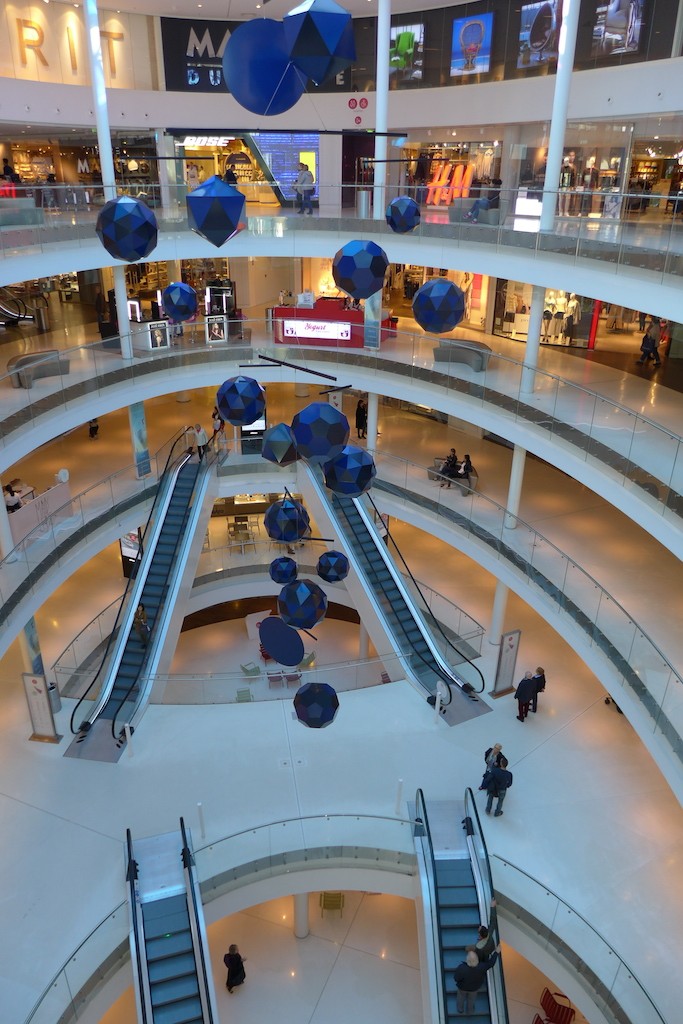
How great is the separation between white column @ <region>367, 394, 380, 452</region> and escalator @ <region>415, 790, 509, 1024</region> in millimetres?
8694

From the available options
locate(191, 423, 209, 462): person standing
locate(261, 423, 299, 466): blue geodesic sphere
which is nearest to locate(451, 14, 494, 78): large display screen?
locate(191, 423, 209, 462): person standing

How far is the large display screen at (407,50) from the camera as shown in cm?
1869

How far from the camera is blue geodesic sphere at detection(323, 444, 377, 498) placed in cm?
680

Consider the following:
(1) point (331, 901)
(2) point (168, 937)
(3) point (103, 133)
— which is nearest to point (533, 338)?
(3) point (103, 133)

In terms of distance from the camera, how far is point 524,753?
11.4 meters

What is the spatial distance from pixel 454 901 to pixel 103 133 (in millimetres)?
13722

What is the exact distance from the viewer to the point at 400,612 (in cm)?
1327

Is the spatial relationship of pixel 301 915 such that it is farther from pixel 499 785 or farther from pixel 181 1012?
pixel 499 785

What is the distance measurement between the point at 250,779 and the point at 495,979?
3952 mm

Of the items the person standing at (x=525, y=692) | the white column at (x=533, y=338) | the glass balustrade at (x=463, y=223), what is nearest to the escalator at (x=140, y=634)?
the glass balustrade at (x=463, y=223)

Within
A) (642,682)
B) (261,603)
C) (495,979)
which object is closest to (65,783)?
(495,979)

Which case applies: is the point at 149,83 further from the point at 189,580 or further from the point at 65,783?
the point at 65,783

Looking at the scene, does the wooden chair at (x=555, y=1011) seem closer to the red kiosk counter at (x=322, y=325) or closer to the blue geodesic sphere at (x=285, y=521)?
the blue geodesic sphere at (x=285, y=521)

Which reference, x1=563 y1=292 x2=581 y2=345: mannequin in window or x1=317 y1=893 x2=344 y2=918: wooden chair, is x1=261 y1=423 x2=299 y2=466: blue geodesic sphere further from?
x1=563 y1=292 x2=581 y2=345: mannequin in window
